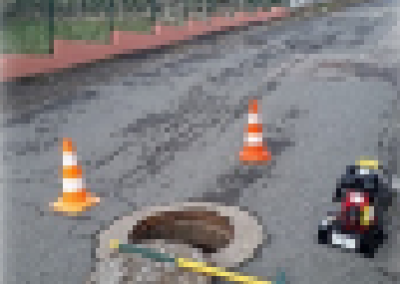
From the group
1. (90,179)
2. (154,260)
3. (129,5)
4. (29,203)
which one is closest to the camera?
(154,260)

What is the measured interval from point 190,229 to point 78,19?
11458mm

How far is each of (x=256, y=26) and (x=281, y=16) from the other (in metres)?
5.14

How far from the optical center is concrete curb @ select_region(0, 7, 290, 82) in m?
12.9

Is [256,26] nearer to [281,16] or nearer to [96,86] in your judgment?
[281,16]

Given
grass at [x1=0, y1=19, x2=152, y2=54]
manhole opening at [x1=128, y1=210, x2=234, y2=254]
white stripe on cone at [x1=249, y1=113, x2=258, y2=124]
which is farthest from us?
grass at [x1=0, y1=19, x2=152, y2=54]

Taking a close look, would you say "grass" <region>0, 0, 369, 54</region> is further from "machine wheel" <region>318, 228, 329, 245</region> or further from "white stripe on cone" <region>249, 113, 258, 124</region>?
"machine wheel" <region>318, 228, 329, 245</region>

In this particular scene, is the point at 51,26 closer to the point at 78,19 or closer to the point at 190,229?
the point at 78,19

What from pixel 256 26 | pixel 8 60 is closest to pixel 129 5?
pixel 8 60

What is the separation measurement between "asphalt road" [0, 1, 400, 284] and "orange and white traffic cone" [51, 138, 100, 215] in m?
0.22

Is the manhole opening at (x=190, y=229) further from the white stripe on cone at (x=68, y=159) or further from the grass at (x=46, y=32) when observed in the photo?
the grass at (x=46, y=32)

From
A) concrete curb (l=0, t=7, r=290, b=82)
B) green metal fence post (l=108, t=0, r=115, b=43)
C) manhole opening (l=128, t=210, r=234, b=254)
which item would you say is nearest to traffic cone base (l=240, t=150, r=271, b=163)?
manhole opening (l=128, t=210, r=234, b=254)

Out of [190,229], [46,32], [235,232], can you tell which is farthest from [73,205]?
[46,32]

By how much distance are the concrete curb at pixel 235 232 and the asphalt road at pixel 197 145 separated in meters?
0.13

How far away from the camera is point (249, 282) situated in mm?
3770
